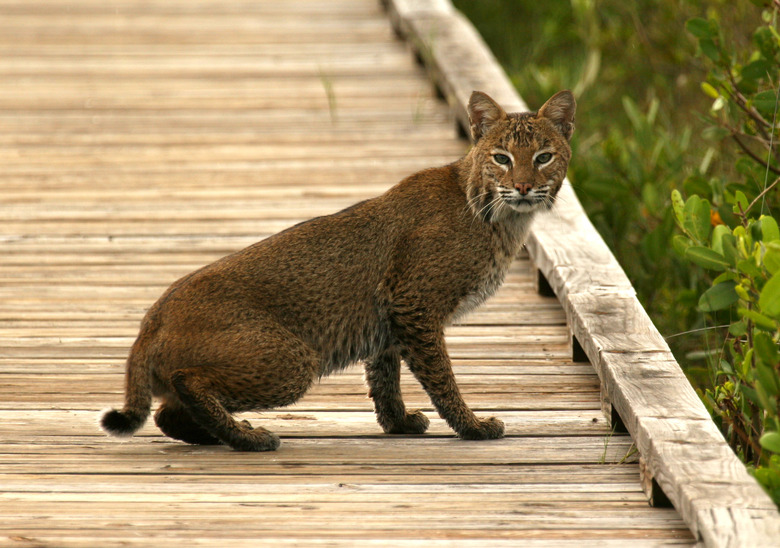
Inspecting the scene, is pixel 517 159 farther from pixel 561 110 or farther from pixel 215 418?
pixel 215 418

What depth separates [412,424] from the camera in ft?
12.4

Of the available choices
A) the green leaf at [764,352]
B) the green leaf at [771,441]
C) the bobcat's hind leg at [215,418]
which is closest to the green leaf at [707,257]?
the green leaf at [764,352]

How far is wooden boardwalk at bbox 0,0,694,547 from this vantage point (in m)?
2.99

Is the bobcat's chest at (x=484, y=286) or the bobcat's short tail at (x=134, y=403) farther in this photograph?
the bobcat's chest at (x=484, y=286)

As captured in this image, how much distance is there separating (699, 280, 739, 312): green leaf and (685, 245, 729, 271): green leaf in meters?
0.19

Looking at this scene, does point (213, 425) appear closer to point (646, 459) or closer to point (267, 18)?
point (646, 459)

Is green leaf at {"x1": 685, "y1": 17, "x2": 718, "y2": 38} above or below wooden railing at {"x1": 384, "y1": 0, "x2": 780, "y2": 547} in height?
above

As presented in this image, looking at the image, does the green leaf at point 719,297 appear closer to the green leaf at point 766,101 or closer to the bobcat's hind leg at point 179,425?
the green leaf at point 766,101

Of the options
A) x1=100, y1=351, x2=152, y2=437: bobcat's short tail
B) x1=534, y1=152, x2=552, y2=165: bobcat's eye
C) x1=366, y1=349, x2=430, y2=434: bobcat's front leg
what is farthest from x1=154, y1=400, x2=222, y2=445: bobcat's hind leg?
x1=534, y1=152, x2=552, y2=165: bobcat's eye

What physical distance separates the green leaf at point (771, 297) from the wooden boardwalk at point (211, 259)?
61 centimetres

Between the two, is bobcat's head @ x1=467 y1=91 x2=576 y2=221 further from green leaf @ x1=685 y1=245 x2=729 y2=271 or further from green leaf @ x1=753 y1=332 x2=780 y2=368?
green leaf @ x1=753 y1=332 x2=780 y2=368

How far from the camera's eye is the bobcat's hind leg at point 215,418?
11.1 ft

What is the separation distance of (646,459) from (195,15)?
826 centimetres

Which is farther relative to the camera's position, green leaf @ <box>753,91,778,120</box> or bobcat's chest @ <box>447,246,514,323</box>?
green leaf @ <box>753,91,778,120</box>
